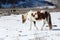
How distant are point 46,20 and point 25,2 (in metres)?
6.25

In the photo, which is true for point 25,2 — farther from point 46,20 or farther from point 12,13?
point 46,20

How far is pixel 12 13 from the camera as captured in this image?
13.5 m

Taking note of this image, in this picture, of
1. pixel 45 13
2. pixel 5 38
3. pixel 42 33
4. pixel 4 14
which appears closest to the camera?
pixel 5 38

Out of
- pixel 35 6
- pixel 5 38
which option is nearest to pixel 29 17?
pixel 5 38

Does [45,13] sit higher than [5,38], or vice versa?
[45,13]

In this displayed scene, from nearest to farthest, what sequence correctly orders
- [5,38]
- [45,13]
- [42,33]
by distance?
[5,38], [42,33], [45,13]

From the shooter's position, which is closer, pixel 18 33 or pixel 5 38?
pixel 5 38

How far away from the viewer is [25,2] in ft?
44.9

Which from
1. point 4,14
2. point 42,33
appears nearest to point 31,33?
point 42,33

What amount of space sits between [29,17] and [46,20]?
0.55 metres

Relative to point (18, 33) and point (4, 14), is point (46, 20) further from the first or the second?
point (4, 14)

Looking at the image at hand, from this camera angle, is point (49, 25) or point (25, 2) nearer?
point (49, 25)

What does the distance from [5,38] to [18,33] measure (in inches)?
30.8

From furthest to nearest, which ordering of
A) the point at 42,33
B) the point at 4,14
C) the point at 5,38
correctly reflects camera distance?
the point at 4,14 → the point at 42,33 → the point at 5,38
